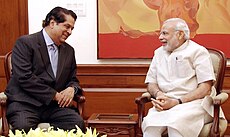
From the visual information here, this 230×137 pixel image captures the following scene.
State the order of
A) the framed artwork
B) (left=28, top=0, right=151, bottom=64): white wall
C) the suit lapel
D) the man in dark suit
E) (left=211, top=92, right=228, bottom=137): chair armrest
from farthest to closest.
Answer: (left=28, top=0, right=151, bottom=64): white wall, the framed artwork, the suit lapel, the man in dark suit, (left=211, top=92, right=228, bottom=137): chair armrest

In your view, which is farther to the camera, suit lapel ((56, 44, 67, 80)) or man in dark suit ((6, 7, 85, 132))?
suit lapel ((56, 44, 67, 80))

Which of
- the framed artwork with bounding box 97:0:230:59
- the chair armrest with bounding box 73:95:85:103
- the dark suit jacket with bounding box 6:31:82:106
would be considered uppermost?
the framed artwork with bounding box 97:0:230:59

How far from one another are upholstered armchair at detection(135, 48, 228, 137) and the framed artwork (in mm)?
535

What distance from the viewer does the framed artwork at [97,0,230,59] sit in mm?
4316

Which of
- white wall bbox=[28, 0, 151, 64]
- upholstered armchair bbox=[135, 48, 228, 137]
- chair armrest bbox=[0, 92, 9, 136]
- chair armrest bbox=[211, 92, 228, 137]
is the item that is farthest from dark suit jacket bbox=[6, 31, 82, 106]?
chair armrest bbox=[211, 92, 228, 137]

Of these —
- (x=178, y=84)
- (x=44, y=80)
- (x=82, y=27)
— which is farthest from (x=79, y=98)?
(x=82, y=27)

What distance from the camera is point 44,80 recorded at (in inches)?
139

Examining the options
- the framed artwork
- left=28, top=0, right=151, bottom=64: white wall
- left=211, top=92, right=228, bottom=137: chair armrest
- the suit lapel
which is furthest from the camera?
left=28, top=0, right=151, bottom=64: white wall

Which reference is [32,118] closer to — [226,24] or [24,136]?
[24,136]

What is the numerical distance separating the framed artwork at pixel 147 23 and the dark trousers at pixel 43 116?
110 centimetres

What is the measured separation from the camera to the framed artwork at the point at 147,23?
432 cm

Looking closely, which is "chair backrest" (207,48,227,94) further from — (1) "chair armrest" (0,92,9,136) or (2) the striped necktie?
(1) "chair armrest" (0,92,9,136)

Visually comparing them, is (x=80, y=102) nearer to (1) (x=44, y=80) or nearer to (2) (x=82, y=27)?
(1) (x=44, y=80)

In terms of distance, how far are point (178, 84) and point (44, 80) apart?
109 cm
